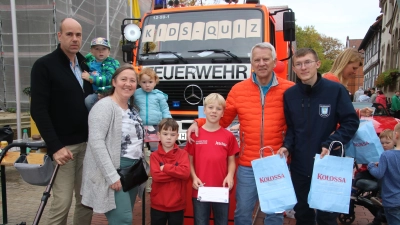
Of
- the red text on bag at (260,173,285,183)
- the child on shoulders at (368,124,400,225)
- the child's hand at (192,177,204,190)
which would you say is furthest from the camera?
the child on shoulders at (368,124,400,225)

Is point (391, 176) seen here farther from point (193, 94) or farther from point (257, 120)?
point (193, 94)

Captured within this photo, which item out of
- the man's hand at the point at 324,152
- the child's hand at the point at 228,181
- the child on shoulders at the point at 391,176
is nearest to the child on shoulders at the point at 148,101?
the child's hand at the point at 228,181

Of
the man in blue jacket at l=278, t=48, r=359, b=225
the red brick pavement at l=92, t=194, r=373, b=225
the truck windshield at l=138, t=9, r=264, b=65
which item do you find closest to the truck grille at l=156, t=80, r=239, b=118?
the truck windshield at l=138, t=9, r=264, b=65

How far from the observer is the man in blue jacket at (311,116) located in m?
2.84

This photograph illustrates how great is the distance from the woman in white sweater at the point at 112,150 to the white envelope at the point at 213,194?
61cm

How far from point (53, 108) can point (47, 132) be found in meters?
0.25

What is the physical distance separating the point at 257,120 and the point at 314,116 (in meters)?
0.47

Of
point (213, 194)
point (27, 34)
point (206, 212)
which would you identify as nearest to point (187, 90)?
point (206, 212)

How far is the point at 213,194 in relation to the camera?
114 inches

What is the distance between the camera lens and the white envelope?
287 centimetres

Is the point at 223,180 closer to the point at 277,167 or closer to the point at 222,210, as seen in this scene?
the point at 222,210

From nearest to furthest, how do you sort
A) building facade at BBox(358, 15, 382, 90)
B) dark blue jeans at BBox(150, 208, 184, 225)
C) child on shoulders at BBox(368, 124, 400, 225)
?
dark blue jeans at BBox(150, 208, 184, 225)
child on shoulders at BBox(368, 124, 400, 225)
building facade at BBox(358, 15, 382, 90)

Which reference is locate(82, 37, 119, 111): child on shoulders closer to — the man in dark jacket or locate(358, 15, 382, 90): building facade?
the man in dark jacket

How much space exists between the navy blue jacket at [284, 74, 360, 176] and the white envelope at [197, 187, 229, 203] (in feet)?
2.17
